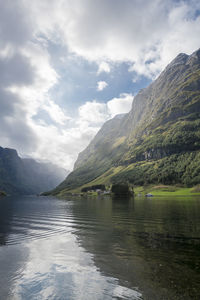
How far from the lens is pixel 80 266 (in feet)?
58.1

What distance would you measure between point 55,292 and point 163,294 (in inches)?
278

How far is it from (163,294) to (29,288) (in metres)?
9.13

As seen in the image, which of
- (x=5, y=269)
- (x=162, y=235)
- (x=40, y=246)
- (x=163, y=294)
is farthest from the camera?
(x=162, y=235)

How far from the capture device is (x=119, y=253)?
2072 centimetres

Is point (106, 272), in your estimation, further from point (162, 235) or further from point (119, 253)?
point (162, 235)

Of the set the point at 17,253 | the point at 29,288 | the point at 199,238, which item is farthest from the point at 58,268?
the point at 199,238

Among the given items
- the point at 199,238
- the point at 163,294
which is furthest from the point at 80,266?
the point at 199,238

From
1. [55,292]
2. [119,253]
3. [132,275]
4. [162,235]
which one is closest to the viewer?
[55,292]

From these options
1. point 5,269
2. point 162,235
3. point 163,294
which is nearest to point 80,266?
point 5,269

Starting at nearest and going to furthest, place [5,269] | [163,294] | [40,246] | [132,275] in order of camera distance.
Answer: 1. [163,294]
2. [132,275]
3. [5,269]
4. [40,246]

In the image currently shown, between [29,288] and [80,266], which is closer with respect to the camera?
[29,288]

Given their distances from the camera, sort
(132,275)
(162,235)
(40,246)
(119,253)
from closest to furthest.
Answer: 1. (132,275)
2. (119,253)
3. (40,246)
4. (162,235)

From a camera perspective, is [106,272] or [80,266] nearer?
[106,272]

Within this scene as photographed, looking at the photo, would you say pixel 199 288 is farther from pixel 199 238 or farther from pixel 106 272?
pixel 199 238
